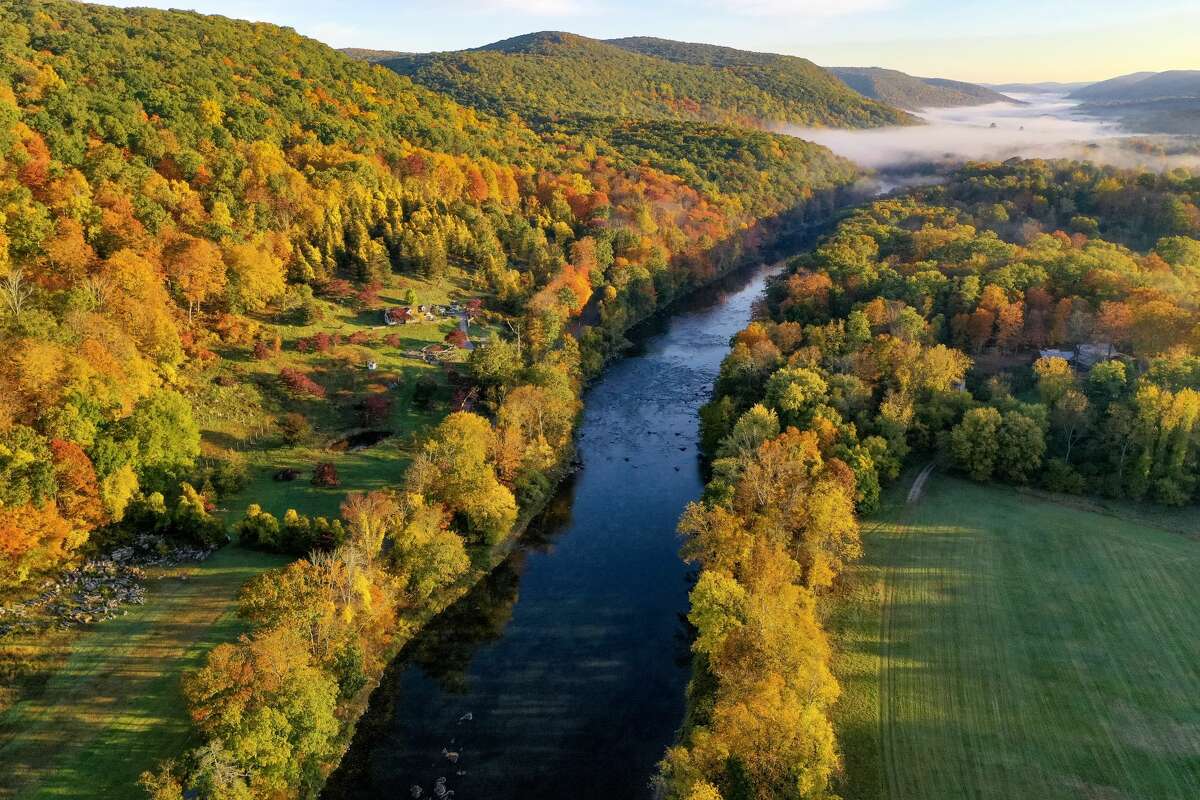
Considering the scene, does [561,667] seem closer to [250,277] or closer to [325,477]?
[325,477]

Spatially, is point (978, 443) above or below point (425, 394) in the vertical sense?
below

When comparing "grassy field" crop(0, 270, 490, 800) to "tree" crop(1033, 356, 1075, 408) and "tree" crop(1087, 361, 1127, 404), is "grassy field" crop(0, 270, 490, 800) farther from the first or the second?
"tree" crop(1087, 361, 1127, 404)

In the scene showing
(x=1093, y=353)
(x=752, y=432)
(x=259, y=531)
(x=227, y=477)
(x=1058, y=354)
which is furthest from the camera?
(x=1058, y=354)

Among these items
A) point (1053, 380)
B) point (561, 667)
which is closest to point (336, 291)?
point (561, 667)

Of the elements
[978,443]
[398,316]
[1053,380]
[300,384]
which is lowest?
[978,443]

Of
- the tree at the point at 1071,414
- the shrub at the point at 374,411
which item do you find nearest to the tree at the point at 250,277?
the shrub at the point at 374,411

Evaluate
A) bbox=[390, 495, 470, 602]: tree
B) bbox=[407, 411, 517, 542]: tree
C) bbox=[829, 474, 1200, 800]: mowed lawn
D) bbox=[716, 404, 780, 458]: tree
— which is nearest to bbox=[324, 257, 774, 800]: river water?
bbox=[390, 495, 470, 602]: tree
